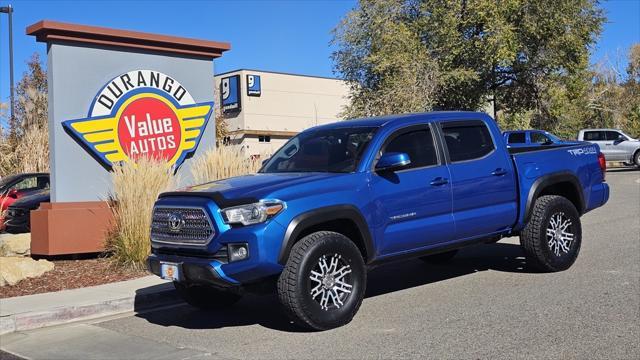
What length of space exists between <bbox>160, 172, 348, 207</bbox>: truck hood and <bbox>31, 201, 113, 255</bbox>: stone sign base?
440 cm

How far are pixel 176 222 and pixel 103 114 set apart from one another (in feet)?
18.1

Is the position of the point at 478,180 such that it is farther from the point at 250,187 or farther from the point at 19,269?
the point at 19,269

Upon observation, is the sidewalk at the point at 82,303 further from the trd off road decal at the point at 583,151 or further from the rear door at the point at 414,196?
the trd off road decal at the point at 583,151

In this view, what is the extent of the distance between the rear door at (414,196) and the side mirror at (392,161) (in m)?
0.13

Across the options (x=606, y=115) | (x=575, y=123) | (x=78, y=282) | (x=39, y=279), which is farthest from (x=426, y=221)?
(x=606, y=115)

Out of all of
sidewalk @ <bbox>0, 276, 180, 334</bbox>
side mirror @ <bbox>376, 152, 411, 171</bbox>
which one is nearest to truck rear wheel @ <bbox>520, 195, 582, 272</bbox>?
side mirror @ <bbox>376, 152, 411, 171</bbox>

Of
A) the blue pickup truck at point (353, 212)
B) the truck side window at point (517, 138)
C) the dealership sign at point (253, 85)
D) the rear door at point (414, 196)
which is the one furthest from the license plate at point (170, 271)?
the dealership sign at point (253, 85)

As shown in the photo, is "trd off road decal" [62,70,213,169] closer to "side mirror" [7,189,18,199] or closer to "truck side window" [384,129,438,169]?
"truck side window" [384,129,438,169]

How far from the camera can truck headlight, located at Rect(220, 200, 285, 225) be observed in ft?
19.6

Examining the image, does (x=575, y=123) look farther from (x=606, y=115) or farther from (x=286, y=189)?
(x=286, y=189)

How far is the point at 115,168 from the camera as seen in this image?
403 inches

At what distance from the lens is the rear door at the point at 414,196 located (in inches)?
265

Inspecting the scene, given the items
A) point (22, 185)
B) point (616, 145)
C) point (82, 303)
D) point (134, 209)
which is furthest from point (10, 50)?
point (616, 145)

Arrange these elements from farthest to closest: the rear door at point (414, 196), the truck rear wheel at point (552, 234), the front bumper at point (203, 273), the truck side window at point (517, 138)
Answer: the truck side window at point (517, 138), the truck rear wheel at point (552, 234), the rear door at point (414, 196), the front bumper at point (203, 273)
